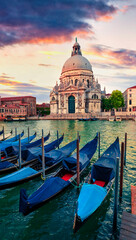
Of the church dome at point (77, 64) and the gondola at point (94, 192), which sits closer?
the gondola at point (94, 192)

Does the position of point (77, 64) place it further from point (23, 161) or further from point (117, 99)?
point (23, 161)

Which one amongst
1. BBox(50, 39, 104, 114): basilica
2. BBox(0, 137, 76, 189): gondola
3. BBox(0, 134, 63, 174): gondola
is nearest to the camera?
BBox(0, 137, 76, 189): gondola

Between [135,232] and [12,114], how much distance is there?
58355mm

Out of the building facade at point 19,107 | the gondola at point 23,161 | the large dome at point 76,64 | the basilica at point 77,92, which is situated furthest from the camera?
the large dome at point 76,64

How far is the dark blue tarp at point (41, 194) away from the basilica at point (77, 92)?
53.2 metres

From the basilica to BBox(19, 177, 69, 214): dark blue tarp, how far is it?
53.2 meters

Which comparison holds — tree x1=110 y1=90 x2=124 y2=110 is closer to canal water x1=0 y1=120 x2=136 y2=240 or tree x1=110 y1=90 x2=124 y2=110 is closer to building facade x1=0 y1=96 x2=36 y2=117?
building facade x1=0 y1=96 x2=36 y2=117

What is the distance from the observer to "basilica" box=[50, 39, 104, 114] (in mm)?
59406

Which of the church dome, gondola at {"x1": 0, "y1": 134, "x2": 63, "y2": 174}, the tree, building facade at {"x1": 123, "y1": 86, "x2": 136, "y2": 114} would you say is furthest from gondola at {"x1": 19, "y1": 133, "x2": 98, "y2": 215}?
the church dome

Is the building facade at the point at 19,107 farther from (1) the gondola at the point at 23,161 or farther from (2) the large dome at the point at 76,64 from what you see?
(1) the gondola at the point at 23,161

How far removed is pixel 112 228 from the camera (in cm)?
473

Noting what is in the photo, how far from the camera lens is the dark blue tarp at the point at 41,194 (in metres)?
4.55

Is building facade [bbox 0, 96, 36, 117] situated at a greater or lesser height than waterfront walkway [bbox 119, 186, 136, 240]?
greater

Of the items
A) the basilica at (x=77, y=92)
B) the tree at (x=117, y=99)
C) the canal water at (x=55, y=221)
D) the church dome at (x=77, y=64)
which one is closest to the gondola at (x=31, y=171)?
the canal water at (x=55, y=221)
